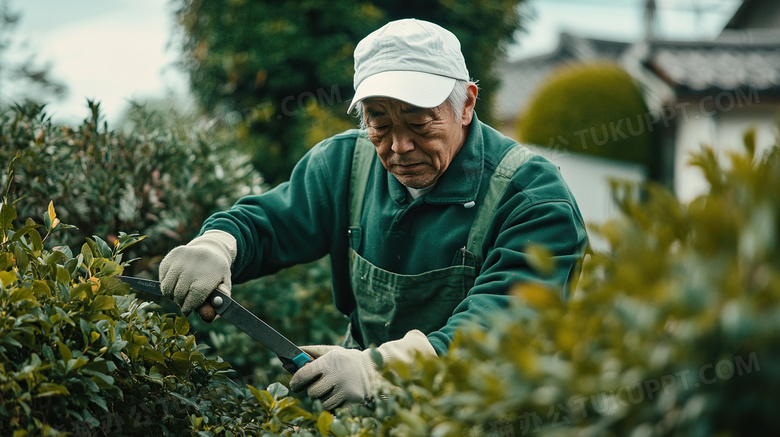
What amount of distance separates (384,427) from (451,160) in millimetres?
1251

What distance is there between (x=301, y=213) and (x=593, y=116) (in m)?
12.0

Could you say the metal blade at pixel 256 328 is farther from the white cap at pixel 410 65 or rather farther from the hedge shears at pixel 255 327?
the white cap at pixel 410 65

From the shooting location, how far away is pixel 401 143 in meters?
2.41

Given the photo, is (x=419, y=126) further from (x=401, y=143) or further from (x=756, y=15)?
(x=756, y=15)

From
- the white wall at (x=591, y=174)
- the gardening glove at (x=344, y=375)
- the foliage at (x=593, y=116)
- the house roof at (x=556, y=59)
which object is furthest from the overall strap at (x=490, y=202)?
the house roof at (x=556, y=59)

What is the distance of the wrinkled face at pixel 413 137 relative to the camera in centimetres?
239

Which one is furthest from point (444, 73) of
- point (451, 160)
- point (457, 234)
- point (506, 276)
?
point (506, 276)

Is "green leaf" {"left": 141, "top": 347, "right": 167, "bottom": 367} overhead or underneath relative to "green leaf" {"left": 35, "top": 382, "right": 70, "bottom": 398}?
underneath

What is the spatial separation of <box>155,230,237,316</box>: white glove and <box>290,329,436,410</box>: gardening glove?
17.0 inches

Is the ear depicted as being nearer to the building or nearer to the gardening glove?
the gardening glove

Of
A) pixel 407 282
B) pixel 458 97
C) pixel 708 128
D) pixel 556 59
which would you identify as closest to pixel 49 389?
pixel 407 282

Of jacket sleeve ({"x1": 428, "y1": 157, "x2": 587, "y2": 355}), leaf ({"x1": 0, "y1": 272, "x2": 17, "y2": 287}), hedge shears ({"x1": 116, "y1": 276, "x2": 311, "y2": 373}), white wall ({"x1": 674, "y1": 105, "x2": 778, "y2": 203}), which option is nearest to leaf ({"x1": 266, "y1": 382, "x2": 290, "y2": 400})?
hedge shears ({"x1": 116, "y1": 276, "x2": 311, "y2": 373})

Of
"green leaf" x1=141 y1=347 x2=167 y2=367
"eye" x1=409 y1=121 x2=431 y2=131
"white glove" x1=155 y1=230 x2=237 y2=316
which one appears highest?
"eye" x1=409 y1=121 x2=431 y2=131

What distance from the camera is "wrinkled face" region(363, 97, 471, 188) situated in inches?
94.0
